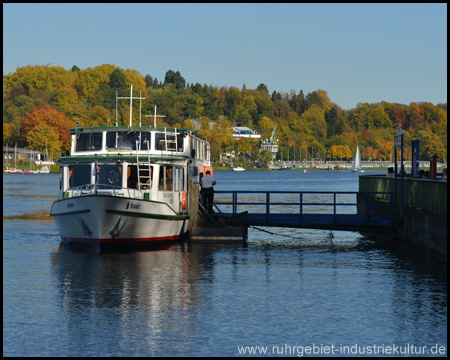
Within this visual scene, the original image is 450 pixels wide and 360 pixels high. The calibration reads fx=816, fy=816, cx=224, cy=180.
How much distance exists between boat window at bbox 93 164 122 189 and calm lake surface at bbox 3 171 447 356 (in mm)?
3072

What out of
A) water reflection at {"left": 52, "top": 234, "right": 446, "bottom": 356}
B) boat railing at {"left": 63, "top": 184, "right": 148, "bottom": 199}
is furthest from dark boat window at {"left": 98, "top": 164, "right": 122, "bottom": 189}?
water reflection at {"left": 52, "top": 234, "right": 446, "bottom": 356}

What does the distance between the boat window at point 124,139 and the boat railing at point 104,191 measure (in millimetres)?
2185

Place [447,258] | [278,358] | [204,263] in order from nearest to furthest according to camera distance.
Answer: [278,358], [447,258], [204,263]

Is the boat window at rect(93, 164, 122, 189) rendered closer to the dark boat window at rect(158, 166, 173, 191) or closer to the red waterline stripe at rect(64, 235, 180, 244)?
the dark boat window at rect(158, 166, 173, 191)

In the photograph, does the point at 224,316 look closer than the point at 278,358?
No

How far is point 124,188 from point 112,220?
1.95 metres

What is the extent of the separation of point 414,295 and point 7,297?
11.4m

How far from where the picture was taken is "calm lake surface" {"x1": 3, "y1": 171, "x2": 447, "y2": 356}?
675 inches

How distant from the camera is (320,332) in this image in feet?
59.8

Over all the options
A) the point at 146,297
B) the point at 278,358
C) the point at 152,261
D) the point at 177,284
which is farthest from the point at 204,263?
the point at 278,358

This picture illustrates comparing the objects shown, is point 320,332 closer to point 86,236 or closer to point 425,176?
point 86,236

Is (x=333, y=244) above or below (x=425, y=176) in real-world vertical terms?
below

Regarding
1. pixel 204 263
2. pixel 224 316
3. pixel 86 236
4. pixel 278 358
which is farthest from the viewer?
pixel 86 236

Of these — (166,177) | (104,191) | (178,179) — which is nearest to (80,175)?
(104,191)
